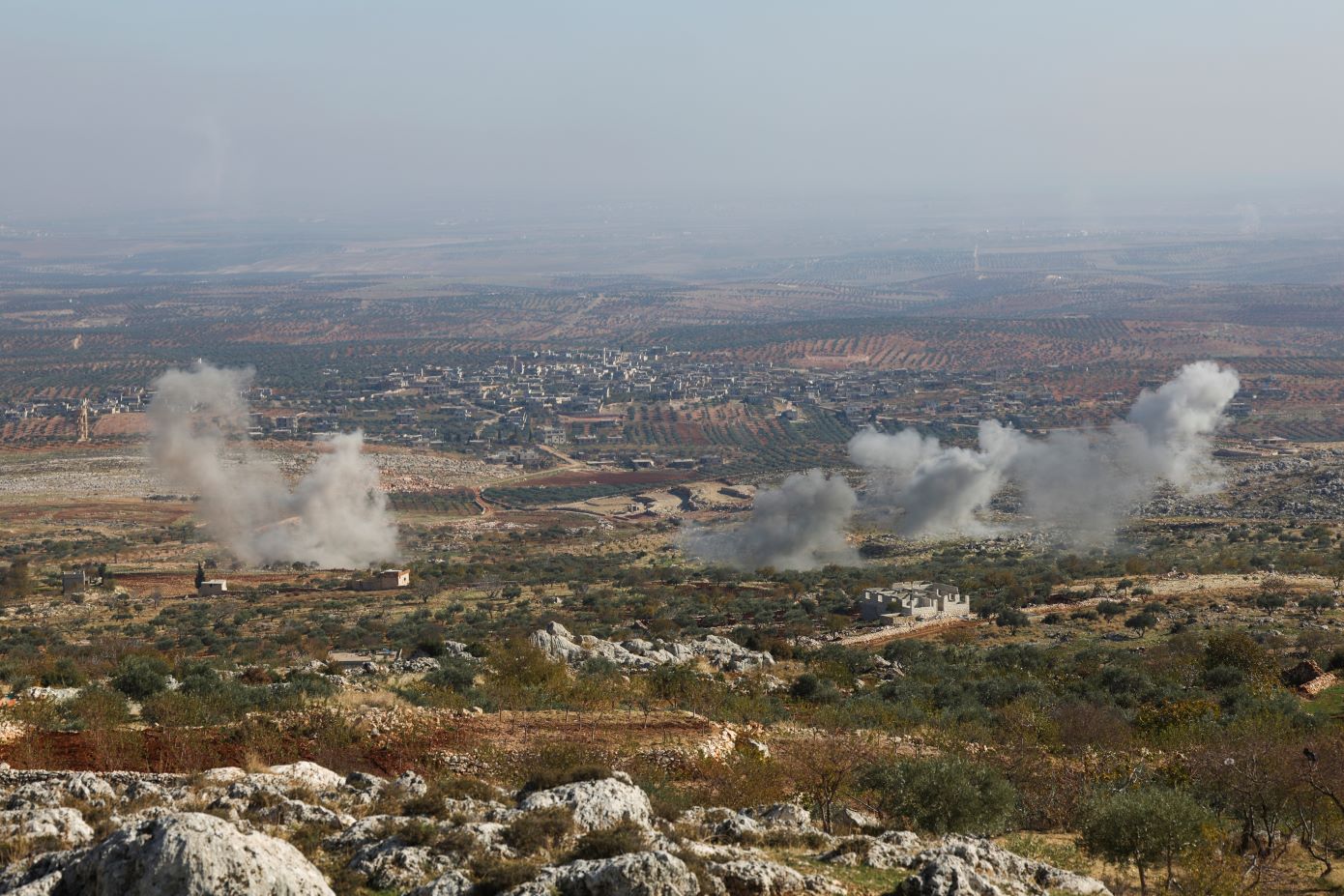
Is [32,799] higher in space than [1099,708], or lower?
higher

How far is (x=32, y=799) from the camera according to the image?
1491 cm

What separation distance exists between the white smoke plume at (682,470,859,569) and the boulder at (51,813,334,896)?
49.8 meters

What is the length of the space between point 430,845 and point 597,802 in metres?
2.35

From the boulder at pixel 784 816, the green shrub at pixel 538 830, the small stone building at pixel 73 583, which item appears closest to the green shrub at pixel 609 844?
the green shrub at pixel 538 830

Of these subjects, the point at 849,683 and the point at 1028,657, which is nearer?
the point at 849,683

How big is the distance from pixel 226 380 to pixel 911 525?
65336mm

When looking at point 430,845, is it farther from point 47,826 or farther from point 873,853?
point 873,853

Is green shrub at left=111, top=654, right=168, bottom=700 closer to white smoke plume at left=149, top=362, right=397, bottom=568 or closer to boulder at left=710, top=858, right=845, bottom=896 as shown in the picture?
boulder at left=710, top=858, right=845, bottom=896

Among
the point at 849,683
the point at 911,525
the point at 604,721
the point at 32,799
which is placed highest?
the point at 32,799

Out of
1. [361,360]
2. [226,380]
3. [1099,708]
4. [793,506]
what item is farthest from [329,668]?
[361,360]

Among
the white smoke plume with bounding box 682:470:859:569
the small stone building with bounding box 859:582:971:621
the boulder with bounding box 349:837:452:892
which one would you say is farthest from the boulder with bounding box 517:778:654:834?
the white smoke plume with bounding box 682:470:859:569

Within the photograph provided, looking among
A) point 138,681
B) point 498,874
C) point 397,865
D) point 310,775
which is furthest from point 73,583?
point 498,874

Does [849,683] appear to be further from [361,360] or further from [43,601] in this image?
[361,360]

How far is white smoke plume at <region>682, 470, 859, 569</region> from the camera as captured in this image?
62625mm
